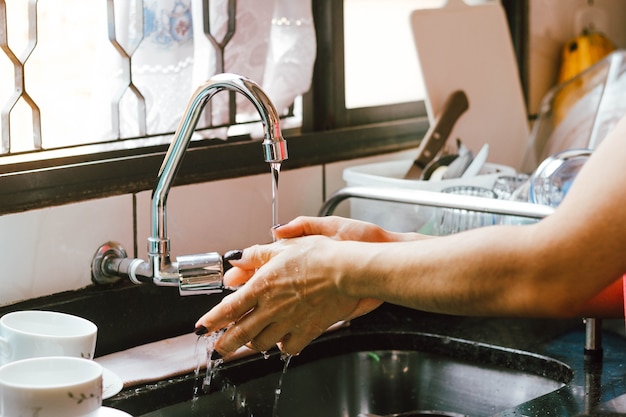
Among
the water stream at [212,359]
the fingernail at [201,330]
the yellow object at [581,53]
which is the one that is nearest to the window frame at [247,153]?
the water stream at [212,359]

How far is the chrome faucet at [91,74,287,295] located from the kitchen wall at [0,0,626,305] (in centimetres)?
8

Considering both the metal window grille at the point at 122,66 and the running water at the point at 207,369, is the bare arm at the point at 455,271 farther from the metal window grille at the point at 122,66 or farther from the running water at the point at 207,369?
the metal window grille at the point at 122,66

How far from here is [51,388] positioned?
3.33 feet

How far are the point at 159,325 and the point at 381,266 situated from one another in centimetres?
61

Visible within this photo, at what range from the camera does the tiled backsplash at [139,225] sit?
146 centimetres

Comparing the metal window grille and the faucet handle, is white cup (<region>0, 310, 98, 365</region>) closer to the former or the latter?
the faucet handle

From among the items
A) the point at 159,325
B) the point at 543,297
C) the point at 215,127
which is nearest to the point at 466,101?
the point at 215,127

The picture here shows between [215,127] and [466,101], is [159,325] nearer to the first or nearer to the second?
[215,127]

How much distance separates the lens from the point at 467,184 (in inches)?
72.6

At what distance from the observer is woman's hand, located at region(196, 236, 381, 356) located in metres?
1.19

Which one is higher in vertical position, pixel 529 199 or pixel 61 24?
pixel 61 24

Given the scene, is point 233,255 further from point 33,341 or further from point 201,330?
point 33,341

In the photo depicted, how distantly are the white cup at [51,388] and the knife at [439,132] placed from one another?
1.03 meters

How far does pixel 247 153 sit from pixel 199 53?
20cm
